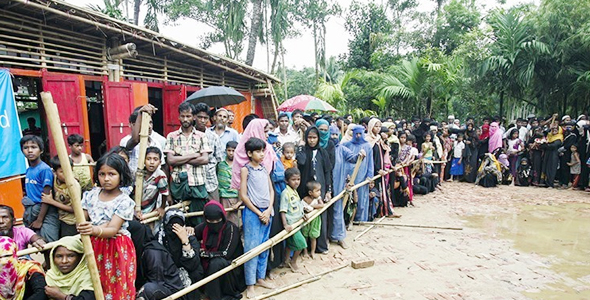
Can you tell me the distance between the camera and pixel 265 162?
3.84 metres

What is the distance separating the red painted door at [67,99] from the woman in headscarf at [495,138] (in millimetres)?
10374

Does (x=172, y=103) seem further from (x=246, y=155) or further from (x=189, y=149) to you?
(x=246, y=155)

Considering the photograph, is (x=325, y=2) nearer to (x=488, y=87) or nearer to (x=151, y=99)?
(x=488, y=87)

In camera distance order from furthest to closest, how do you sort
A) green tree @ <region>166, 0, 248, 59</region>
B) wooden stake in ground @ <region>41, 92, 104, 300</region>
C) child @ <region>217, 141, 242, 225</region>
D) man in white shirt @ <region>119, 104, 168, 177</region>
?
green tree @ <region>166, 0, 248, 59</region>
child @ <region>217, 141, 242, 225</region>
man in white shirt @ <region>119, 104, 168, 177</region>
wooden stake in ground @ <region>41, 92, 104, 300</region>

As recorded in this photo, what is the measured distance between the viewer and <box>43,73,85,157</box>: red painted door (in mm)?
5973

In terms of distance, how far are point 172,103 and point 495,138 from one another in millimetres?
9025

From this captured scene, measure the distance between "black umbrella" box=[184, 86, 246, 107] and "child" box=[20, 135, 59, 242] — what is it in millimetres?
2799

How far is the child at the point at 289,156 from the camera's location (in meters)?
4.38

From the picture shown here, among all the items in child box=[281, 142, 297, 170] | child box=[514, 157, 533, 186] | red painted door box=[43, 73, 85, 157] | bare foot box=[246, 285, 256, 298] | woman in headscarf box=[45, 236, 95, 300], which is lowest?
bare foot box=[246, 285, 256, 298]

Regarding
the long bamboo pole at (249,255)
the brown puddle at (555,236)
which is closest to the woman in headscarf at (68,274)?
the long bamboo pole at (249,255)

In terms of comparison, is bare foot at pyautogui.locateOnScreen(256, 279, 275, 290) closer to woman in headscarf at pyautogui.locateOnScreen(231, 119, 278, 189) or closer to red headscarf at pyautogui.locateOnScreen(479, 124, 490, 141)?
woman in headscarf at pyautogui.locateOnScreen(231, 119, 278, 189)

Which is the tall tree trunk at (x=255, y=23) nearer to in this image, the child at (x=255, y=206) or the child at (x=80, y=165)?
the child at (x=80, y=165)

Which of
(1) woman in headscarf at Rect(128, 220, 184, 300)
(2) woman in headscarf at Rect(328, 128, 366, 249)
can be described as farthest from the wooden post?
(2) woman in headscarf at Rect(328, 128, 366, 249)

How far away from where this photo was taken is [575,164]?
8945 mm
